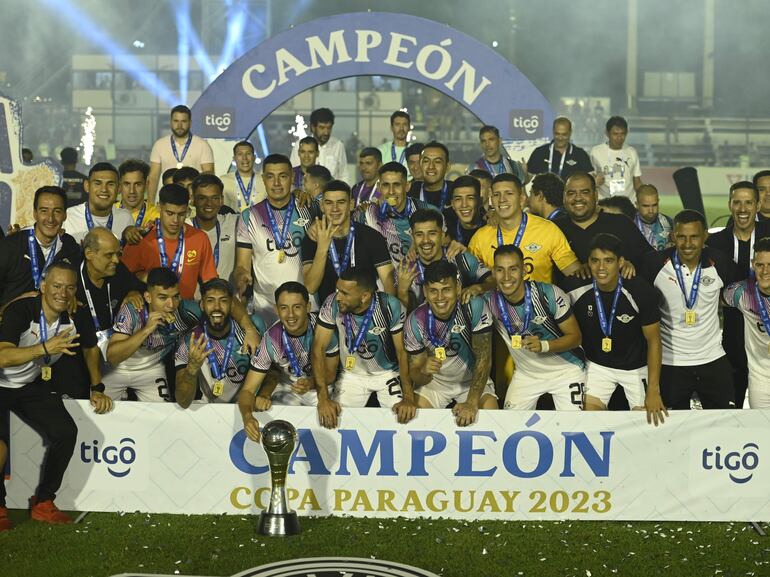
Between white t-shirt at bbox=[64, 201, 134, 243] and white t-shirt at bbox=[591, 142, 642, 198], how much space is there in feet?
19.6

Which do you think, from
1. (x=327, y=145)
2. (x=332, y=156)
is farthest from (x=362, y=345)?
(x=327, y=145)

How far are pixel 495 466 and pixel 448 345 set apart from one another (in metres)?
0.98

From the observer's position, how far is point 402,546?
21.6 feet

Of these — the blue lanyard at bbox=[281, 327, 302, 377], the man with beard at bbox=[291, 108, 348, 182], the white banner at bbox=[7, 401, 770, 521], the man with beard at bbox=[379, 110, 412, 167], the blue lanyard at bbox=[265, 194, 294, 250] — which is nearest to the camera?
the white banner at bbox=[7, 401, 770, 521]

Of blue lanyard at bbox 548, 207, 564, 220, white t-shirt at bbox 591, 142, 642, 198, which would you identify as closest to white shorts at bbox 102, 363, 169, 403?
blue lanyard at bbox 548, 207, 564, 220

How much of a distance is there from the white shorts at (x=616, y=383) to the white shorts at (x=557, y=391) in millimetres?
86

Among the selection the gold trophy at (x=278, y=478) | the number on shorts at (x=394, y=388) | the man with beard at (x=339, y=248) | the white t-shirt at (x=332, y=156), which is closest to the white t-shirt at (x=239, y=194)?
the white t-shirt at (x=332, y=156)

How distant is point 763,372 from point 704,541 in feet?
5.45

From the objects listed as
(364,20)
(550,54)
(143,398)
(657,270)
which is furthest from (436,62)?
(550,54)

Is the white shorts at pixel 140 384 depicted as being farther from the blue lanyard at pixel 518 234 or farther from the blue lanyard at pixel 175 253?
the blue lanyard at pixel 518 234

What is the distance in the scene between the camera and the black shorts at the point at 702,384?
802cm

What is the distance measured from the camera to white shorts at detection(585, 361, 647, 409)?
786cm

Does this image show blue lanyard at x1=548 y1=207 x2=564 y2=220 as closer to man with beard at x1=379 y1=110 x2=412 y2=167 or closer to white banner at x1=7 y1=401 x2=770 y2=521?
white banner at x1=7 y1=401 x2=770 y2=521

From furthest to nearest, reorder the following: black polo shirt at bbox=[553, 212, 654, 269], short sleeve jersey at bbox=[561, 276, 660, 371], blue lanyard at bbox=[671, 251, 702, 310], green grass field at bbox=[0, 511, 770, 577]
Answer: black polo shirt at bbox=[553, 212, 654, 269] → blue lanyard at bbox=[671, 251, 702, 310] → short sleeve jersey at bbox=[561, 276, 660, 371] → green grass field at bbox=[0, 511, 770, 577]
